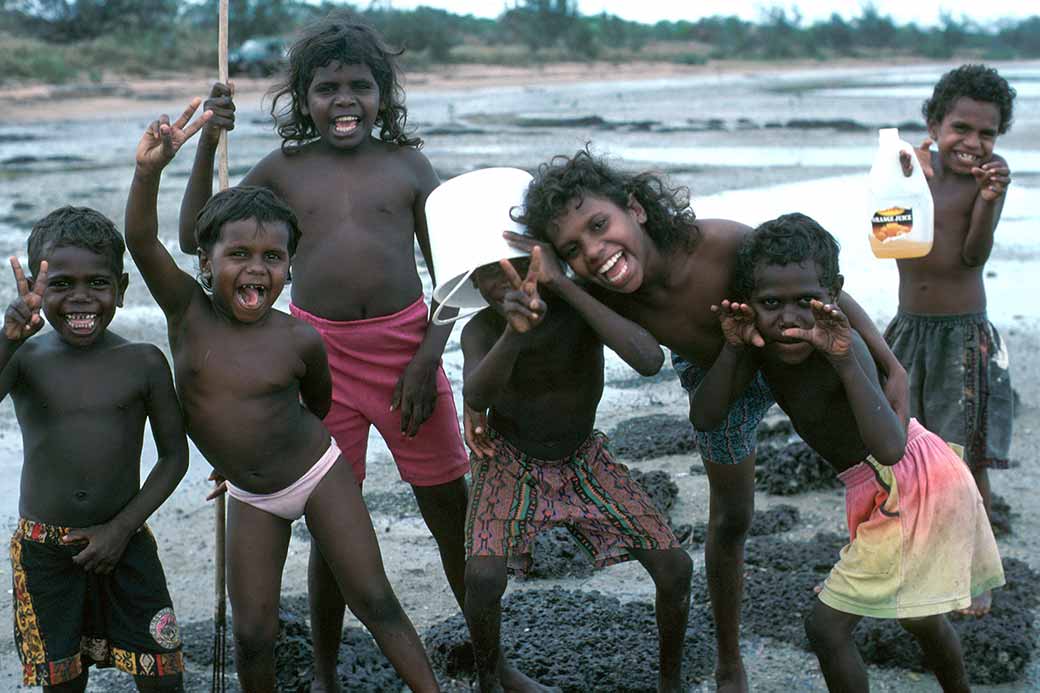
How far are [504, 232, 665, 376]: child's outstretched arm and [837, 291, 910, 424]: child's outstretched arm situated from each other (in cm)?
51

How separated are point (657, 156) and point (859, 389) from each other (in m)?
14.3

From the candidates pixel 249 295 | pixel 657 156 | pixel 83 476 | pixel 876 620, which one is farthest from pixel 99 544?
pixel 657 156

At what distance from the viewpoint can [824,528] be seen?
4.71m

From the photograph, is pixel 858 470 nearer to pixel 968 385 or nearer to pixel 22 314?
pixel 968 385

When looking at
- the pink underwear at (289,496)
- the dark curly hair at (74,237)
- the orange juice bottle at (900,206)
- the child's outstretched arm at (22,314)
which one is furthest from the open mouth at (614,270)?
the orange juice bottle at (900,206)

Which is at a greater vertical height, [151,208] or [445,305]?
[151,208]

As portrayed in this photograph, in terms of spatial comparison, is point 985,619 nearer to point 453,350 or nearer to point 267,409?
point 267,409

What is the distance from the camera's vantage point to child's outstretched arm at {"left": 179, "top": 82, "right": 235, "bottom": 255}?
11.2ft

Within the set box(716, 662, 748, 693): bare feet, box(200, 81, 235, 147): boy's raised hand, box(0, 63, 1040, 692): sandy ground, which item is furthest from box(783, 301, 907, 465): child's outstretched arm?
box(200, 81, 235, 147): boy's raised hand

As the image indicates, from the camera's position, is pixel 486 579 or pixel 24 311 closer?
pixel 24 311

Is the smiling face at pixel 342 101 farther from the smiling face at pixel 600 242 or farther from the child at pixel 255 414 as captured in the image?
the smiling face at pixel 600 242

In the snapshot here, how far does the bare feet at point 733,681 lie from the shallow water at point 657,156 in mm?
2487

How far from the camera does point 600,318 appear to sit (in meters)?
3.06

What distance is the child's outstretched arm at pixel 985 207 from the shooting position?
4.18 m
